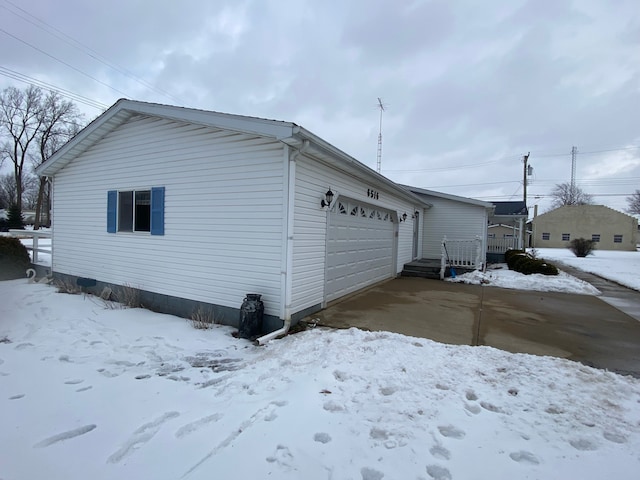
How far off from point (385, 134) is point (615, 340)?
14.5m

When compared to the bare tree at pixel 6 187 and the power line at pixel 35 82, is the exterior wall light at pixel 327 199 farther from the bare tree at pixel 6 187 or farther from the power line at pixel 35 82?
the bare tree at pixel 6 187

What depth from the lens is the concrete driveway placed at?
4.49 m

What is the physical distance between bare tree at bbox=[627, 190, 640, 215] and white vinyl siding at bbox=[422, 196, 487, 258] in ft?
192

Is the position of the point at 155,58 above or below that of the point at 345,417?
above

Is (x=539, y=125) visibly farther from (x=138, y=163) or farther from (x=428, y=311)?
(x=138, y=163)

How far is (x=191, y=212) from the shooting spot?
6.27 m

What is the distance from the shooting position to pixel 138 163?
7.12 metres

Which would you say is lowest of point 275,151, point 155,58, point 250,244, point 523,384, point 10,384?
point 10,384

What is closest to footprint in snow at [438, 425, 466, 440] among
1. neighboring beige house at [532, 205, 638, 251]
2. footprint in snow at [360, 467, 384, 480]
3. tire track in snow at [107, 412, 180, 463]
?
footprint in snow at [360, 467, 384, 480]

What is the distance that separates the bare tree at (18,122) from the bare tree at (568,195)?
73416 millimetres

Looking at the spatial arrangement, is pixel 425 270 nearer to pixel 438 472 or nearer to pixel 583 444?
pixel 583 444

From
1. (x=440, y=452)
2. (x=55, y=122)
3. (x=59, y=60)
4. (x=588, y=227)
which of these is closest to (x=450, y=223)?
(x=440, y=452)

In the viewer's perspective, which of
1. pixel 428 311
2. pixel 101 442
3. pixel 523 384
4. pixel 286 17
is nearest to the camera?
pixel 101 442

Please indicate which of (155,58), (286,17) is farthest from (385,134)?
(155,58)
